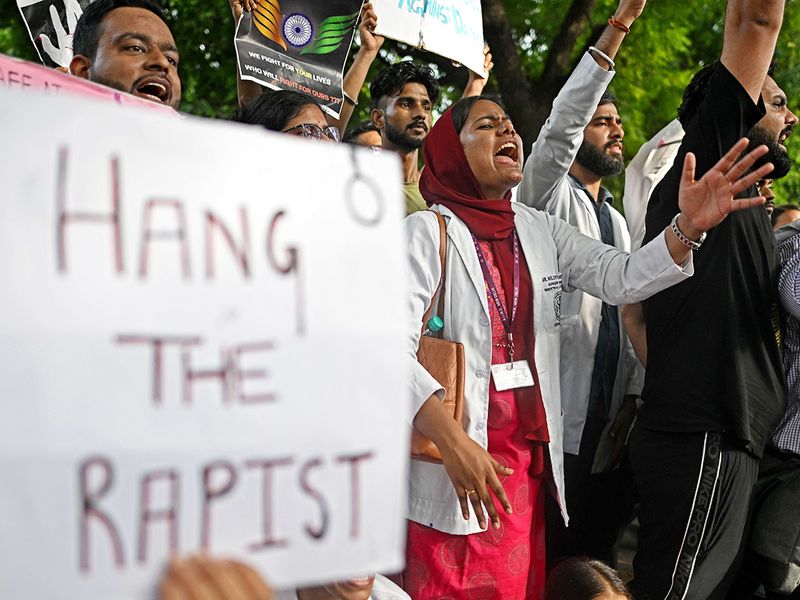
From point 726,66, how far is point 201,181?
2066 millimetres

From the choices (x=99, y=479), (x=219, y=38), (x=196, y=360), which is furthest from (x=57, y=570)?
(x=219, y=38)

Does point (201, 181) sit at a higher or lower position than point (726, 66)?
lower

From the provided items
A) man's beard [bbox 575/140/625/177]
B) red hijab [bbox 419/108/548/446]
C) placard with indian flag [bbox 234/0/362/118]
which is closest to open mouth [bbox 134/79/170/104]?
red hijab [bbox 419/108/548/446]

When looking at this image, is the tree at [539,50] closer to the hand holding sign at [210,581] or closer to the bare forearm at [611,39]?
the bare forearm at [611,39]

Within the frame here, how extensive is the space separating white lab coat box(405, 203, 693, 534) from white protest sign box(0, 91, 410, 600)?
Result: 121cm

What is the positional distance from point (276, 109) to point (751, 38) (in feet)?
4.49

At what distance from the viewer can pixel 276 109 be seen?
2.43m

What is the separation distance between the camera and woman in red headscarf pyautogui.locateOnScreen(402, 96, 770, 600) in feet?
7.93

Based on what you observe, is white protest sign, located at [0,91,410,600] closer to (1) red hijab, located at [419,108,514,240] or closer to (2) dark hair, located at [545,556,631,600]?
(1) red hijab, located at [419,108,514,240]

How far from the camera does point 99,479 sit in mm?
912

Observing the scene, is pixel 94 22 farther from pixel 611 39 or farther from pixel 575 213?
pixel 575 213

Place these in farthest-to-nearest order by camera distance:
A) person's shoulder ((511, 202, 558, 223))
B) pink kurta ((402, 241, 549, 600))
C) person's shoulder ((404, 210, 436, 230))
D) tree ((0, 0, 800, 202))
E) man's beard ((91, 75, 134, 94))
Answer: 1. tree ((0, 0, 800, 202))
2. person's shoulder ((511, 202, 558, 223))
3. person's shoulder ((404, 210, 436, 230))
4. pink kurta ((402, 241, 549, 600))
5. man's beard ((91, 75, 134, 94))

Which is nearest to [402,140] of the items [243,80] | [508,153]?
[243,80]

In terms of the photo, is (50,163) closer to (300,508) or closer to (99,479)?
(99,479)
